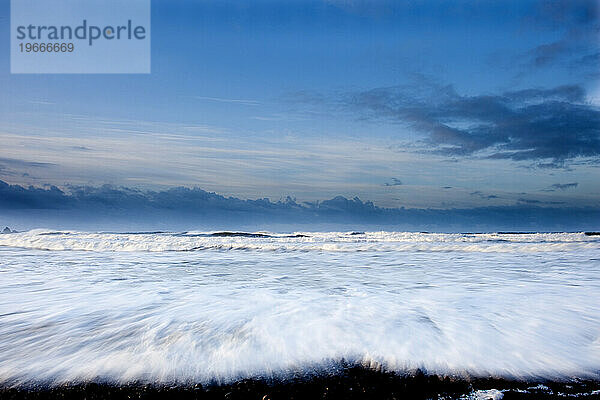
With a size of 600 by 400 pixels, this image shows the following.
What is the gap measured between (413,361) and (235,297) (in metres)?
2.02

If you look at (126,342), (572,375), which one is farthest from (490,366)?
(126,342)

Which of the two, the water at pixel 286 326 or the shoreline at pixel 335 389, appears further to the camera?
the water at pixel 286 326

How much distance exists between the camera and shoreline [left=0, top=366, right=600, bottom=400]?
1.56 meters

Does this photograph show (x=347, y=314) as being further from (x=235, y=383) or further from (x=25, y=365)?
(x=25, y=365)

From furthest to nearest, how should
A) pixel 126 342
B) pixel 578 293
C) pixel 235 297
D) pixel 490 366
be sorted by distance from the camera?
pixel 578 293
pixel 235 297
pixel 126 342
pixel 490 366

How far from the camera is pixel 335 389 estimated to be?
5.27 feet

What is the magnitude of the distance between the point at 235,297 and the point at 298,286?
3.09 ft

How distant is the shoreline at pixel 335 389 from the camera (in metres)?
1.56

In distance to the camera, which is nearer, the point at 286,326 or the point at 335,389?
the point at 335,389

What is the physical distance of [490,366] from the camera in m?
1.83

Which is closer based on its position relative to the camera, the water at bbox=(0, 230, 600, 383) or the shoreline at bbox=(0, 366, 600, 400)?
the shoreline at bbox=(0, 366, 600, 400)

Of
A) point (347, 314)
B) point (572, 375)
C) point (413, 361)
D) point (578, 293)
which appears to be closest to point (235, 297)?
point (347, 314)

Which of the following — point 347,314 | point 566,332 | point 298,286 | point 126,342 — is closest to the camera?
point 126,342

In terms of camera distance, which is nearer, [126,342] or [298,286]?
[126,342]
